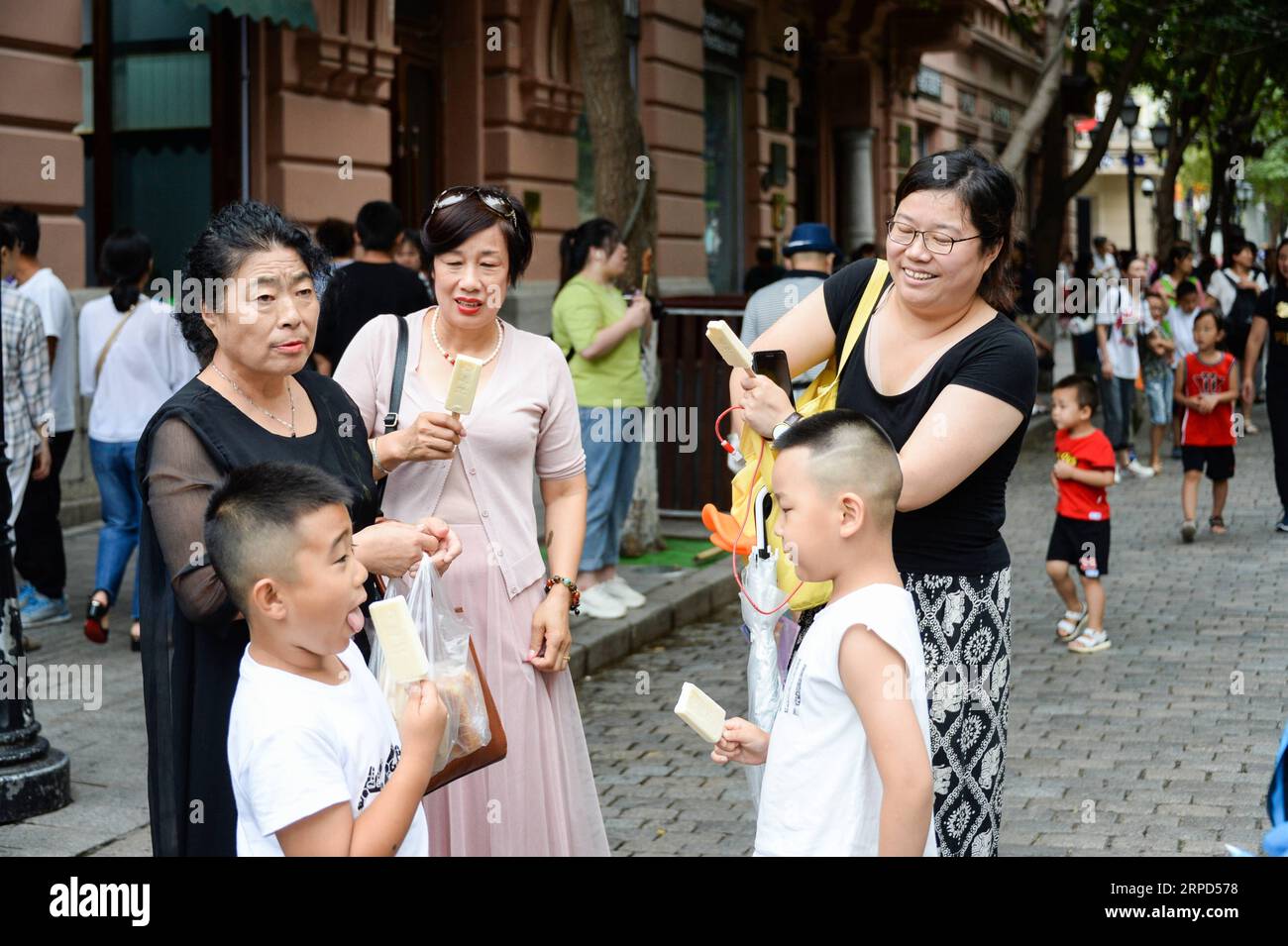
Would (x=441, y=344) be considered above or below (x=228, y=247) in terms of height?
below

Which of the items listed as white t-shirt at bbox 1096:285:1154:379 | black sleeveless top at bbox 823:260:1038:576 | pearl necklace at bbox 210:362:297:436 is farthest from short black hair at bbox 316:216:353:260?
white t-shirt at bbox 1096:285:1154:379

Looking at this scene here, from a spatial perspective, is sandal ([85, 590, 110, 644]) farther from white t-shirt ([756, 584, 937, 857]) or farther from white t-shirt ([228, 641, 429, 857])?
white t-shirt ([756, 584, 937, 857])

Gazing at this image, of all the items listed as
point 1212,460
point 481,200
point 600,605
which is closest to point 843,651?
point 481,200

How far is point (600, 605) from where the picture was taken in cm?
871

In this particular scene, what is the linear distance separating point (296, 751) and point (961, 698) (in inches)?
57.8

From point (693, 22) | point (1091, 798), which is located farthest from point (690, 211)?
point (1091, 798)

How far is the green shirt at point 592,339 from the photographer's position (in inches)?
354

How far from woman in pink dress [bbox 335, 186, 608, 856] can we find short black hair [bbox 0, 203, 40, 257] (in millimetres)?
5880

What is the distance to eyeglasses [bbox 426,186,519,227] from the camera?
3.86 meters

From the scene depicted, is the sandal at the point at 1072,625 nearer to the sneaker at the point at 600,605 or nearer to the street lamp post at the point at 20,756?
the sneaker at the point at 600,605

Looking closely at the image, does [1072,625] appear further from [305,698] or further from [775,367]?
[305,698]

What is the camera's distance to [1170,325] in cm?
1688

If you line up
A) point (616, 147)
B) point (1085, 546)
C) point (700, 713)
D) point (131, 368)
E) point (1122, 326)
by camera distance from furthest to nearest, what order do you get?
point (1122, 326), point (616, 147), point (1085, 546), point (131, 368), point (700, 713)

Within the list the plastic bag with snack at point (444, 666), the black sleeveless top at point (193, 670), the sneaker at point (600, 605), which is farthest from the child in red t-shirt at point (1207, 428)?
the black sleeveless top at point (193, 670)
